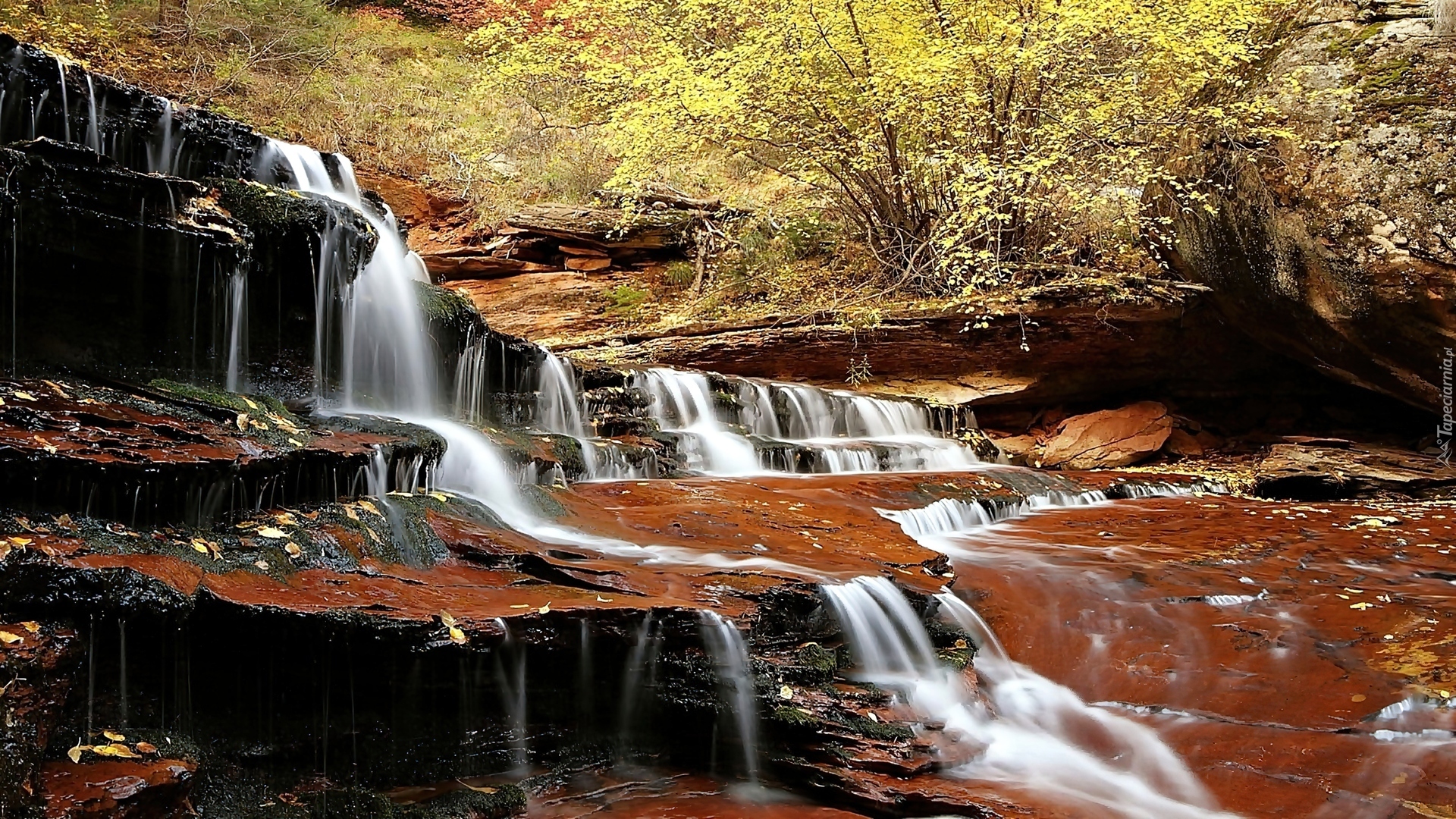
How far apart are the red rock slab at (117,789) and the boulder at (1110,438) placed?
37.5 ft

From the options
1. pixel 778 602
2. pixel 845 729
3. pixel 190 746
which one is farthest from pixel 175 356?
pixel 845 729

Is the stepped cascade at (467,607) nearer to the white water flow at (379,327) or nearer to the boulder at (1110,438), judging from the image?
the white water flow at (379,327)

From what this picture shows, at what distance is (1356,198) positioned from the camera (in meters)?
7.84

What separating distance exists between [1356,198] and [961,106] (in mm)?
4607

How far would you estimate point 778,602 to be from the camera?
12.5 feet

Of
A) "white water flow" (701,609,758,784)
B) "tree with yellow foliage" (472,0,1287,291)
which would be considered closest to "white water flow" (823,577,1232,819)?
→ "white water flow" (701,609,758,784)

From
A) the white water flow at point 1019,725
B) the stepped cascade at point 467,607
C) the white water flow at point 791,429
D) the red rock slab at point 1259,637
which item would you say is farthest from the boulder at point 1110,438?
the white water flow at point 1019,725

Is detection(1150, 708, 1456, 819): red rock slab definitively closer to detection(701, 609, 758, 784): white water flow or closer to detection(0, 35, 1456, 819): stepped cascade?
detection(0, 35, 1456, 819): stepped cascade

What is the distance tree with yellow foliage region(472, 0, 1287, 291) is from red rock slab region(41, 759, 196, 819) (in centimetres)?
903

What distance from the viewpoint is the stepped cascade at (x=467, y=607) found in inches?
111

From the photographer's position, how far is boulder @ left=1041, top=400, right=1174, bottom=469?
11898mm

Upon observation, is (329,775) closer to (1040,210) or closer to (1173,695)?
(1173,695)

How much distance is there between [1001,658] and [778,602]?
1.39 m

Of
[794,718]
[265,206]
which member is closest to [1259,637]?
[794,718]
